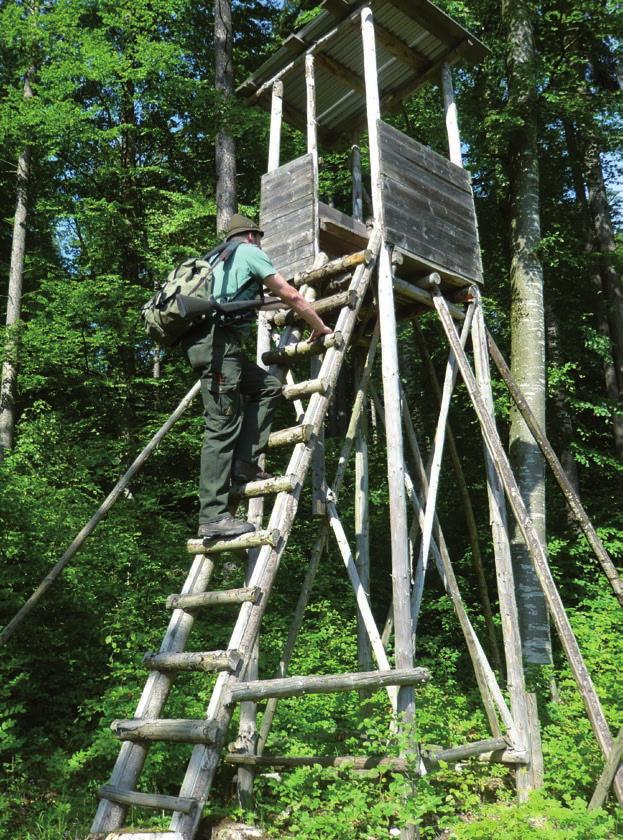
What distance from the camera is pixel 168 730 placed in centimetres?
339

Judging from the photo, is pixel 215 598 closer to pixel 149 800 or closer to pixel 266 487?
pixel 266 487

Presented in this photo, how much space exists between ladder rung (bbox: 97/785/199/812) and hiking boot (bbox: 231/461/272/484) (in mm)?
1977

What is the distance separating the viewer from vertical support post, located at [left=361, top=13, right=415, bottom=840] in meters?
5.27

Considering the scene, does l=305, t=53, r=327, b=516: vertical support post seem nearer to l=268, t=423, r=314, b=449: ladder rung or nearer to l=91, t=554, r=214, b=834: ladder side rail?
l=268, t=423, r=314, b=449: ladder rung

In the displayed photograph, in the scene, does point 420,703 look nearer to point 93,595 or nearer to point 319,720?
point 319,720

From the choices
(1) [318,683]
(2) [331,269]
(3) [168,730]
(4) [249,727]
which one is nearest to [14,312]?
(2) [331,269]

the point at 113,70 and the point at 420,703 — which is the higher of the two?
the point at 113,70

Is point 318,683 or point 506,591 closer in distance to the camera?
point 318,683

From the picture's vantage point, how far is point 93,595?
309 inches

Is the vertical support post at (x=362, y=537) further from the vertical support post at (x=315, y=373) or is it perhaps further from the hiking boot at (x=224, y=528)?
the hiking boot at (x=224, y=528)

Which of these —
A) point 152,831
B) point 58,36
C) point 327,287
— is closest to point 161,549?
point 327,287

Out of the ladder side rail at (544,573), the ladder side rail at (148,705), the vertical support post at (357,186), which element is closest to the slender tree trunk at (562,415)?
the vertical support post at (357,186)

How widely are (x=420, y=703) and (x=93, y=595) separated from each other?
3.79 m

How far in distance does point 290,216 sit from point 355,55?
255 cm
